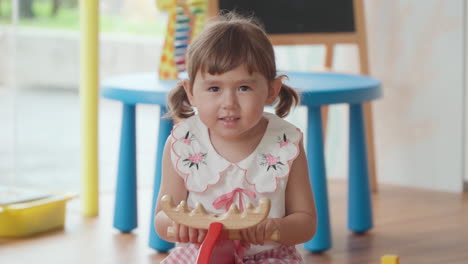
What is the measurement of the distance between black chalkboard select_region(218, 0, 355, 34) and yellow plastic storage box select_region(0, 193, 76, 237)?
0.73 meters

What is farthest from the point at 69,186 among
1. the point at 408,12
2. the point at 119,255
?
the point at 408,12

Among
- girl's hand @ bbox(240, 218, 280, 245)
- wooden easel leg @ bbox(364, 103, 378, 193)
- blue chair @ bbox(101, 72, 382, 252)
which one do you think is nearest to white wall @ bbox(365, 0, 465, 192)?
wooden easel leg @ bbox(364, 103, 378, 193)

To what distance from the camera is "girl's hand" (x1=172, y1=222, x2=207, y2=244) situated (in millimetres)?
1124

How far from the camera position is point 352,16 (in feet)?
8.27

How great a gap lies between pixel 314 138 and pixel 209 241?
2.82 ft

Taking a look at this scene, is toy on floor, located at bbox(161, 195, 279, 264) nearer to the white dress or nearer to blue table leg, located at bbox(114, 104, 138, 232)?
the white dress

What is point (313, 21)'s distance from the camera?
97.0 inches

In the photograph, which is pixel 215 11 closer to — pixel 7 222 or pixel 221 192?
pixel 7 222

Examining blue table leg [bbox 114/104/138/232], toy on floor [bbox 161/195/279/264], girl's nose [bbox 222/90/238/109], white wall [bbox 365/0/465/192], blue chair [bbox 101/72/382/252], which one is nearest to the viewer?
toy on floor [bbox 161/195/279/264]

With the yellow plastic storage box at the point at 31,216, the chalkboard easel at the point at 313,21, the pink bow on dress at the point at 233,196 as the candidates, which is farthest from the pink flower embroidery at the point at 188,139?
the chalkboard easel at the point at 313,21

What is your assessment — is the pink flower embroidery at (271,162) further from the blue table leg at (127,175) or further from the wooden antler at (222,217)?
the blue table leg at (127,175)

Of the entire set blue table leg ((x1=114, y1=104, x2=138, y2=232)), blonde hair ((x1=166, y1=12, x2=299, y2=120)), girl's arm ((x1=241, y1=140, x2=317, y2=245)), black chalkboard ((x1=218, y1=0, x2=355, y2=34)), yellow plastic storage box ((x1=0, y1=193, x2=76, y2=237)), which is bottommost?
yellow plastic storage box ((x1=0, y1=193, x2=76, y2=237))

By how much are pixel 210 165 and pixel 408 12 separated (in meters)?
1.58

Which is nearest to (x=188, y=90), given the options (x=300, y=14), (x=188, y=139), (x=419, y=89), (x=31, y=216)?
(x=188, y=139)
